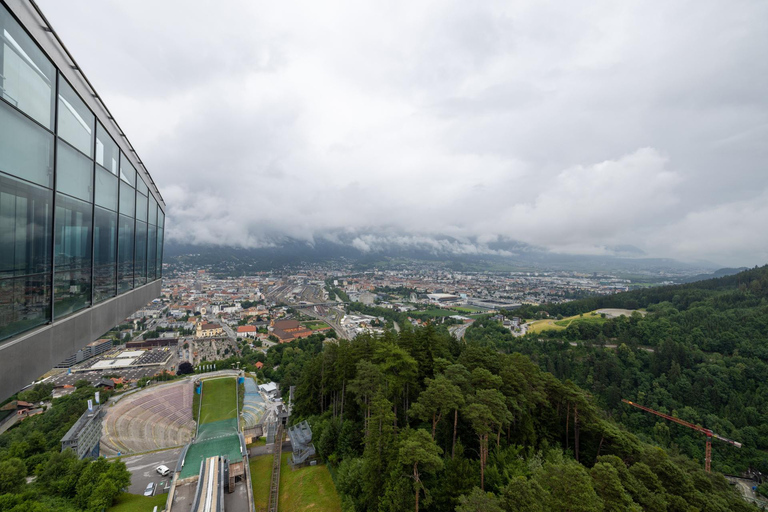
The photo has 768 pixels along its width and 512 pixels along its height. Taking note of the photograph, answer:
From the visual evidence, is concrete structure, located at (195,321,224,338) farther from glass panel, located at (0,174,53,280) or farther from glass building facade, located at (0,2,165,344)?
glass panel, located at (0,174,53,280)

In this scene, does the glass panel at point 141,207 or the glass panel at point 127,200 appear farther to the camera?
the glass panel at point 141,207

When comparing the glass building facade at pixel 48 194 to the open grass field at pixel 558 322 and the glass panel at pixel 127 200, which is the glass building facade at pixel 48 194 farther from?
the open grass field at pixel 558 322

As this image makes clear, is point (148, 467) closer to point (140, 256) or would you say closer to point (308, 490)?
point (308, 490)

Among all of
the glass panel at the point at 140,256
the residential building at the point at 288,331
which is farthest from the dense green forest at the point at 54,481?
the residential building at the point at 288,331

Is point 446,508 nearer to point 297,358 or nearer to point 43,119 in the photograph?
point 43,119

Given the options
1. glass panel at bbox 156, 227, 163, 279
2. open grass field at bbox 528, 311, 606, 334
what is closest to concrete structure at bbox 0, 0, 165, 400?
glass panel at bbox 156, 227, 163, 279

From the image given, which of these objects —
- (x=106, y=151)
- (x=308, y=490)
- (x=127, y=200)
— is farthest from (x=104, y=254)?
(x=308, y=490)
